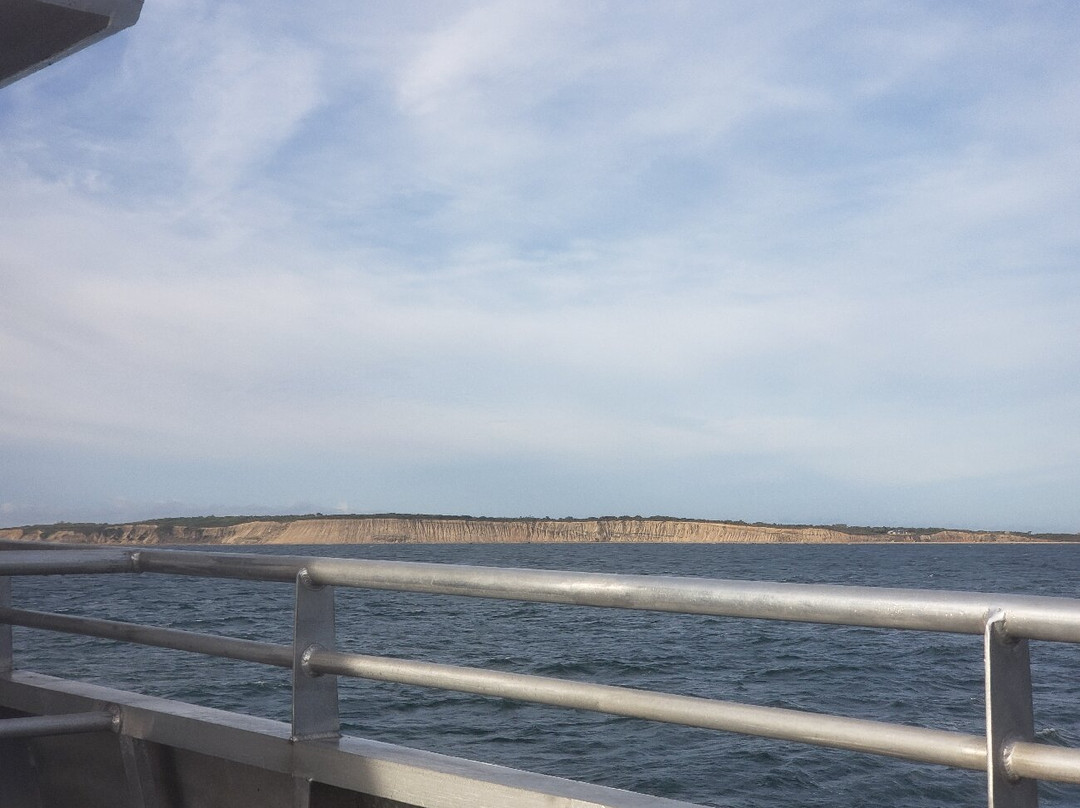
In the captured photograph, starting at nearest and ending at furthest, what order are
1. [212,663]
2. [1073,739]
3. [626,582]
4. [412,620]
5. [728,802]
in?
[626,582] → [728,802] → [1073,739] → [212,663] → [412,620]

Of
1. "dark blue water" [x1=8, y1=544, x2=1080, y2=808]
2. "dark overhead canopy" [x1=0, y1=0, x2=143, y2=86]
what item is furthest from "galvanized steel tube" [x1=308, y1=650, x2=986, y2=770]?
"dark blue water" [x1=8, y1=544, x2=1080, y2=808]

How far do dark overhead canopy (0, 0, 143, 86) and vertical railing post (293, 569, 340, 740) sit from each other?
126 cm

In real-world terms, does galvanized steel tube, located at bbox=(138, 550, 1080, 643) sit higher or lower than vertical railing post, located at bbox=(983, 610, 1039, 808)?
higher

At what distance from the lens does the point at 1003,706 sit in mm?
1561

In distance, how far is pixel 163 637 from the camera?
2.76 m

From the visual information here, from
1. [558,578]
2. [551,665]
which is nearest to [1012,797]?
[558,578]

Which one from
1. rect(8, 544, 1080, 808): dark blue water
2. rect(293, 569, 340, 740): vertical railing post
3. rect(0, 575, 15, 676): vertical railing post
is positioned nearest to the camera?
rect(293, 569, 340, 740): vertical railing post

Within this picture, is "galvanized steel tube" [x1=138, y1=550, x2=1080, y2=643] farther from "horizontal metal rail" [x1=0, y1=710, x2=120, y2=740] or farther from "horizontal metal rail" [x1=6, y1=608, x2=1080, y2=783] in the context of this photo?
"horizontal metal rail" [x1=0, y1=710, x2=120, y2=740]

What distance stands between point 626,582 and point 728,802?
1008cm

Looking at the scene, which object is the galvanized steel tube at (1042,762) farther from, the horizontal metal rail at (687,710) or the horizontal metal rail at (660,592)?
the horizontal metal rail at (660,592)

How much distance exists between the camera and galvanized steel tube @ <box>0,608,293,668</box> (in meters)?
2.52

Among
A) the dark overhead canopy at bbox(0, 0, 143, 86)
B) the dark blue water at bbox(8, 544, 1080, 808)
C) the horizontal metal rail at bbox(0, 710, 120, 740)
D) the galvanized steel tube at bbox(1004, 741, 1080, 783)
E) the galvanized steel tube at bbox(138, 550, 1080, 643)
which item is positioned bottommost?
the dark blue water at bbox(8, 544, 1080, 808)

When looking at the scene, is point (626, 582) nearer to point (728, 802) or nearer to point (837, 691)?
point (728, 802)

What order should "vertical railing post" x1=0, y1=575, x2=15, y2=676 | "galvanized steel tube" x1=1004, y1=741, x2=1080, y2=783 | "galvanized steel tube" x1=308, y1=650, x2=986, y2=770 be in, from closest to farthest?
"galvanized steel tube" x1=1004, y1=741, x2=1080, y2=783
"galvanized steel tube" x1=308, y1=650, x2=986, y2=770
"vertical railing post" x1=0, y1=575, x2=15, y2=676
